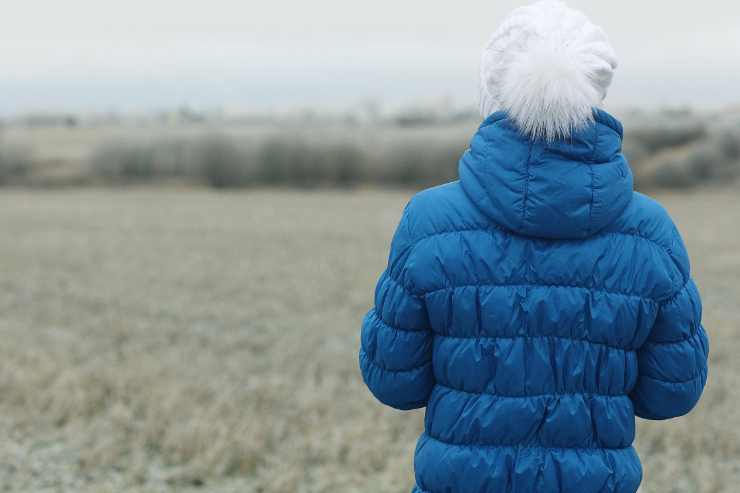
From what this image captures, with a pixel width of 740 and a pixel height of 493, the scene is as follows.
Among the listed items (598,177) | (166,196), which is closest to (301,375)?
(598,177)

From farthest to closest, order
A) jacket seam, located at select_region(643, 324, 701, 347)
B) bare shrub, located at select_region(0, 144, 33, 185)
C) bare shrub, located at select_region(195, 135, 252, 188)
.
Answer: bare shrub, located at select_region(195, 135, 252, 188), bare shrub, located at select_region(0, 144, 33, 185), jacket seam, located at select_region(643, 324, 701, 347)

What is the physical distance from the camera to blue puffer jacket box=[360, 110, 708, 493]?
1.88 m

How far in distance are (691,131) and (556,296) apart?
22.2m

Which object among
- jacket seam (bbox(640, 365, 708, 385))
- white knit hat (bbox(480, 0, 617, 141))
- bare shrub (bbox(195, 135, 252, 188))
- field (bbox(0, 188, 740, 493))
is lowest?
bare shrub (bbox(195, 135, 252, 188))

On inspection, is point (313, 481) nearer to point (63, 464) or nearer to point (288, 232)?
point (63, 464)

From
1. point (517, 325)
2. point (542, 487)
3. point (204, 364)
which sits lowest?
point (204, 364)

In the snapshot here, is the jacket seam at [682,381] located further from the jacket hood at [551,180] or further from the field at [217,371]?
the field at [217,371]

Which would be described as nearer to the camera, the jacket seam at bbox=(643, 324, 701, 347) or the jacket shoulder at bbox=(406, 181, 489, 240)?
the jacket shoulder at bbox=(406, 181, 489, 240)

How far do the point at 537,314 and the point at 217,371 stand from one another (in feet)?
14.3

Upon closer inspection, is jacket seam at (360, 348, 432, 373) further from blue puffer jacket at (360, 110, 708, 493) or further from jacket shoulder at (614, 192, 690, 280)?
jacket shoulder at (614, 192, 690, 280)

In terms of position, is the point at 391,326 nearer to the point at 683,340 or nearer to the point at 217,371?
the point at 683,340

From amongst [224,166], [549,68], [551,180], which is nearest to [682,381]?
[551,180]

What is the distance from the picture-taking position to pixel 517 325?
1.97 metres

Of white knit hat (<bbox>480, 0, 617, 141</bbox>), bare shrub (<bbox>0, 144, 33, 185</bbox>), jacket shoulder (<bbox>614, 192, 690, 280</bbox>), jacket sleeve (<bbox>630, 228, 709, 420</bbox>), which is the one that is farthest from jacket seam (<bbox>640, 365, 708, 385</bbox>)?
bare shrub (<bbox>0, 144, 33, 185</bbox>)
